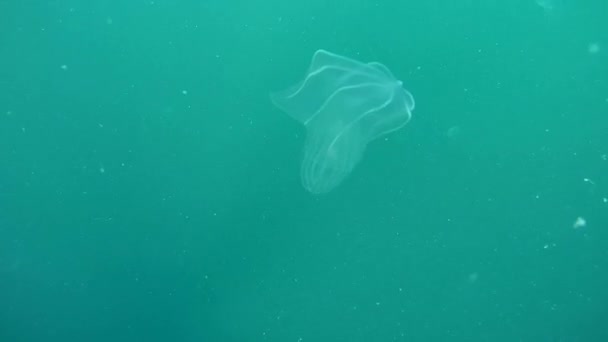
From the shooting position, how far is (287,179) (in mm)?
1622

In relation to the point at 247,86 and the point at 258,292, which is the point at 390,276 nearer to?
the point at 258,292

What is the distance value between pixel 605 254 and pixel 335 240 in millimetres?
845

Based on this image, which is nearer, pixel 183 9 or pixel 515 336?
pixel 183 9

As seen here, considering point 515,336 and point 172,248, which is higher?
point 172,248

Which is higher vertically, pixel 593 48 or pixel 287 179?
pixel 287 179

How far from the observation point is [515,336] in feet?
5.54

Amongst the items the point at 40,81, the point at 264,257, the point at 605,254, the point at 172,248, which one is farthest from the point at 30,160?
the point at 605,254

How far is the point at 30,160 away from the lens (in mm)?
1618

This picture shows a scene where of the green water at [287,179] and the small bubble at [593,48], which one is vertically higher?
the green water at [287,179]

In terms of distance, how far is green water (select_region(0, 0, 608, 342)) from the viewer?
61.3 inches

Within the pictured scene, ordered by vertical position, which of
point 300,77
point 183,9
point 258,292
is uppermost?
point 183,9

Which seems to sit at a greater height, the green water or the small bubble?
the green water

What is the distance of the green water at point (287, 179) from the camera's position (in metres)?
1.56

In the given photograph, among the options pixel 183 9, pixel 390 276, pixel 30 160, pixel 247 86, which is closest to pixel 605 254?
pixel 390 276
